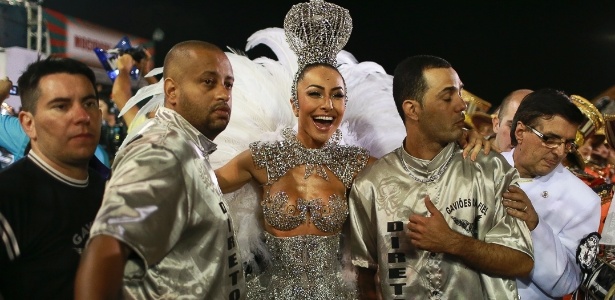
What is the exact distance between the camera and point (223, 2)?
8.86 meters

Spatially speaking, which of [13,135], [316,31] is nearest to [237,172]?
[316,31]

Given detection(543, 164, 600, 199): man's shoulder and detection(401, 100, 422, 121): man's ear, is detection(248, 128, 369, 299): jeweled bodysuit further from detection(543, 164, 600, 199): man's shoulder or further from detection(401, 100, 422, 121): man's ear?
detection(543, 164, 600, 199): man's shoulder

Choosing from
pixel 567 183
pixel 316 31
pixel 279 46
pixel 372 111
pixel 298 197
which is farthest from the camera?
pixel 279 46

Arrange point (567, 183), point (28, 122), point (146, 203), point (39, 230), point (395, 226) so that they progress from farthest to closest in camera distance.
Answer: point (567, 183), point (395, 226), point (28, 122), point (39, 230), point (146, 203)

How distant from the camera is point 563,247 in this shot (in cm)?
269

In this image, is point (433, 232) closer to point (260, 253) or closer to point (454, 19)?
point (260, 253)

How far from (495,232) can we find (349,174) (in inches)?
31.3

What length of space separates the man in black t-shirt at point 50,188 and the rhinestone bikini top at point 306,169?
100cm

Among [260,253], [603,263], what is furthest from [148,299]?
[603,263]

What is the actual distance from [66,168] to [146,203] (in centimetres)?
45

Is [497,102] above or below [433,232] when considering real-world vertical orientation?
above

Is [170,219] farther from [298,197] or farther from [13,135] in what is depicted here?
[13,135]

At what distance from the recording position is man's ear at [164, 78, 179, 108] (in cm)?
221

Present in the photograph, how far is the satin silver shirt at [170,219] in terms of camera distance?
5.60 feet
